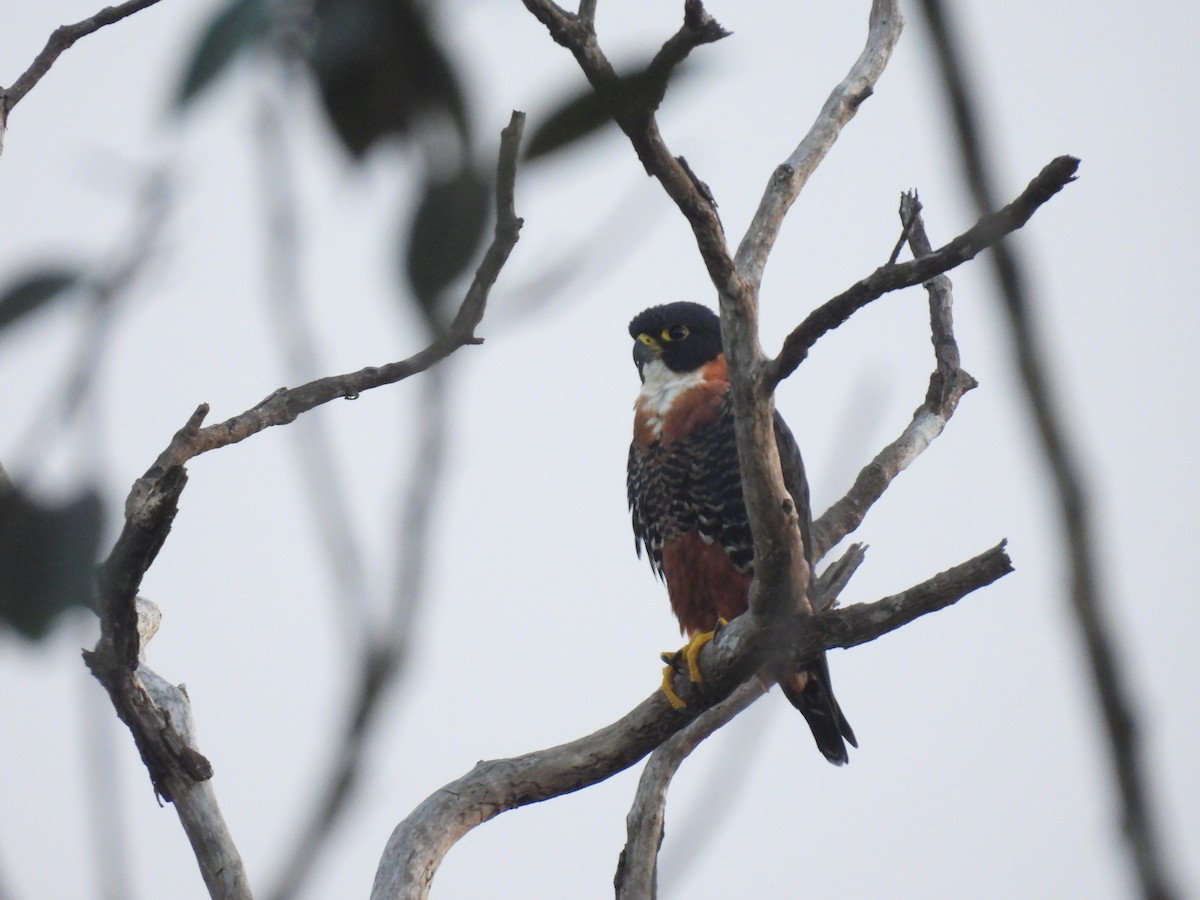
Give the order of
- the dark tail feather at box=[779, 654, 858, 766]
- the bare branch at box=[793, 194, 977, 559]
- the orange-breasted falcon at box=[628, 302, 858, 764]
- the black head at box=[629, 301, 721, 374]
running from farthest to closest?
the black head at box=[629, 301, 721, 374], the bare branch at box=[793, 194, 977, 559], the orange-breasted falcon at box=[628, 302, 858, 764], the dark tail feather at box=[779, 654, 858, 766]

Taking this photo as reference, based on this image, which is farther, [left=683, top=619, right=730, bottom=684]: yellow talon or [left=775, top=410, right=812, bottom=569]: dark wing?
[left=775, top=410, right=812, bottom=569]: dark wing

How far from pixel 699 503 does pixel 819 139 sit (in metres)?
2.05

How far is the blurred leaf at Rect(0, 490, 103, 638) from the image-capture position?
3.90 feet

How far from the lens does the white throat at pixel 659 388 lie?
A: 560 centimetres

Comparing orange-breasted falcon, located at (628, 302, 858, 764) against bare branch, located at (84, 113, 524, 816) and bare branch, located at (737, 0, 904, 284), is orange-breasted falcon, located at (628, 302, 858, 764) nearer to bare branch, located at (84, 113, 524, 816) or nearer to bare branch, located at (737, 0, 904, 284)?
bare branch, located at (737, 0, 904, 284)

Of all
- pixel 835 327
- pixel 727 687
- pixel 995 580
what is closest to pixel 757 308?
pixel 835 327

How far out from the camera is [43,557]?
4.01 feet

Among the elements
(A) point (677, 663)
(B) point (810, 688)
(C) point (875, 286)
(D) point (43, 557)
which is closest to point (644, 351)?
(B) point (810, 688)

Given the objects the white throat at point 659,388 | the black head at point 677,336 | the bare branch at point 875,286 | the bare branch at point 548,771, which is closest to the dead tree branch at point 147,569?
the bare branch at point 548,771

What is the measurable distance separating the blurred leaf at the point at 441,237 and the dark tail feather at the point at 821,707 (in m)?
4.06

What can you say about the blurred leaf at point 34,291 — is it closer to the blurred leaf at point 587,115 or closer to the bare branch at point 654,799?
the blurred leaf at point 587,115

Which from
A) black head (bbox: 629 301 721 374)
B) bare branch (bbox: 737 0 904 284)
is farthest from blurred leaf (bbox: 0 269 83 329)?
black head (bbox: 629 301 721 374)

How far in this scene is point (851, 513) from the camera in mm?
5262

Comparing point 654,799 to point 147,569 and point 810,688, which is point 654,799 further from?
point 147,569
